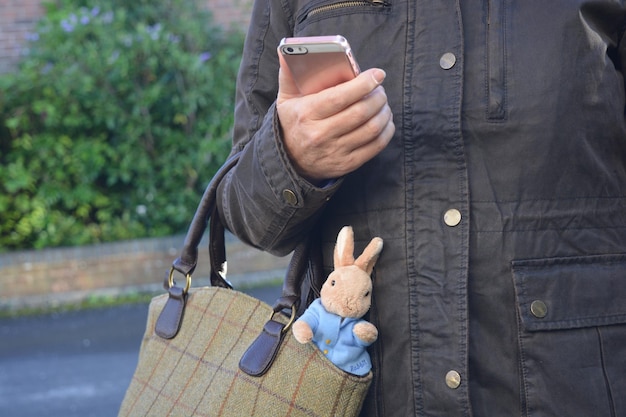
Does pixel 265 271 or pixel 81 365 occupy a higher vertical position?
pixel 81 365

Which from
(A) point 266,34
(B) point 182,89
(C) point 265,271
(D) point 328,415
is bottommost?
(C) point 265,271

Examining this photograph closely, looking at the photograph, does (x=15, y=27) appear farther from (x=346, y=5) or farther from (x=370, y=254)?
(x=370, y=254)

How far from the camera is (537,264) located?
1.34m

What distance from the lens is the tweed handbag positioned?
1396mm

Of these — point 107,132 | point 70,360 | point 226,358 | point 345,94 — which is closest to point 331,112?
point 345,94

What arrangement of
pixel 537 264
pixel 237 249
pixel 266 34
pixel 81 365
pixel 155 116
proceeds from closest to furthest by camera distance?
1. pixel 537 264
2. pixel 266 34
3. pixel 81 365
4. pixel 237 249
5. pixel 155 116

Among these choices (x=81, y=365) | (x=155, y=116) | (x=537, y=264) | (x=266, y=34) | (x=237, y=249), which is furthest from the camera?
(x=155, y=116)

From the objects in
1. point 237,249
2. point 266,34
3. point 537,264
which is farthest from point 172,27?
point 537,264

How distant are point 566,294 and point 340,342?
0.37 m

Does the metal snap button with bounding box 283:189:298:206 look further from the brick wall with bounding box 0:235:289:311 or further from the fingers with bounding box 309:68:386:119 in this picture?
the brick wall with bounding box 0:235:289:311

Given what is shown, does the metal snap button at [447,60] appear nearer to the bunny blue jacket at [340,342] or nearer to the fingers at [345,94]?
the fingers at [345,94]

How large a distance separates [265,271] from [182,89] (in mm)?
1789

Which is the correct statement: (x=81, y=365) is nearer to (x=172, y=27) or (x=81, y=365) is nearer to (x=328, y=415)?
(x=172, y=27)

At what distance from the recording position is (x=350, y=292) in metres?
1.39
